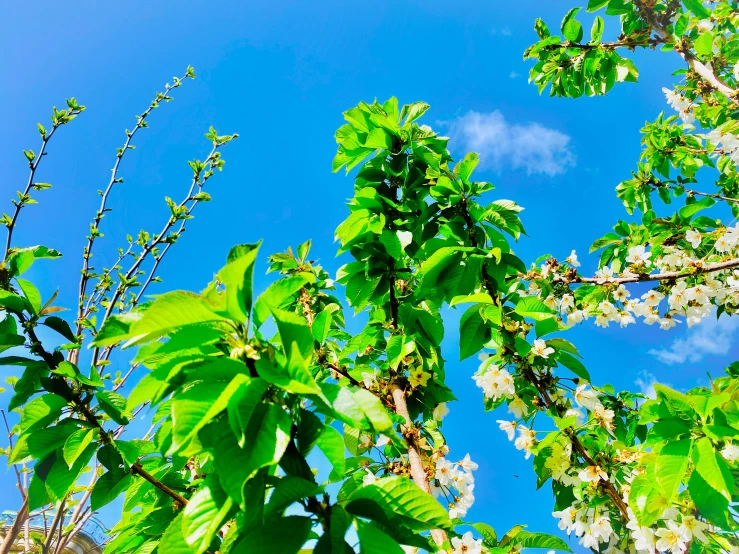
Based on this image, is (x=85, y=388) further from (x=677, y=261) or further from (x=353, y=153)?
(x=677, y=261)

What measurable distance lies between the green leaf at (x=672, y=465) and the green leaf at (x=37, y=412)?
177 centimetres

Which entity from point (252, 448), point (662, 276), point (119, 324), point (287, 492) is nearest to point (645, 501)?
point (662, 276)

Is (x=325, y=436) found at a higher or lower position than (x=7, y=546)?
higher

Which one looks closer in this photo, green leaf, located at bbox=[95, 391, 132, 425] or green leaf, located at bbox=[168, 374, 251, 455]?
green leaf, located at bbox=[168, 374, 251, 455]

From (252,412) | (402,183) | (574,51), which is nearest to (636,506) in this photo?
(252,412)

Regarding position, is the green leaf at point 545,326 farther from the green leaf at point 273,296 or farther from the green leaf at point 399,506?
the green leaf at point 273,296

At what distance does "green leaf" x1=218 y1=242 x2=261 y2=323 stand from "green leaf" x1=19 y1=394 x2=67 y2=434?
85 cm

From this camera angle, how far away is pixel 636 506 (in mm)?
1535

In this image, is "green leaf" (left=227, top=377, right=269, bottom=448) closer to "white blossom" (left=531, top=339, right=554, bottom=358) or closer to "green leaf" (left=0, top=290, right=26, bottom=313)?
"green leaf" (left=0, top=290, right=26, bottom=313)

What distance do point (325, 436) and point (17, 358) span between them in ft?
3.41

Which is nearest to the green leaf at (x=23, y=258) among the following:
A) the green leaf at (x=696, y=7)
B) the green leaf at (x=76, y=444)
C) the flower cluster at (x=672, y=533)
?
the green leaf at (x=76, y=444)

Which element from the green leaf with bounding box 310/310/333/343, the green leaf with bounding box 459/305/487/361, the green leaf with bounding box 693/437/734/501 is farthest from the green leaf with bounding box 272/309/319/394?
the green leaf with bounding box 693/437/734/501

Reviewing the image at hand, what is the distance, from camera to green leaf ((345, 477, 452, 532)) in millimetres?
855

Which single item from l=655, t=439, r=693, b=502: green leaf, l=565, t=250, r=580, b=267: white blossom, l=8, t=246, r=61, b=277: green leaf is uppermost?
l=565, t=250, r=580, b=267: white blossom
